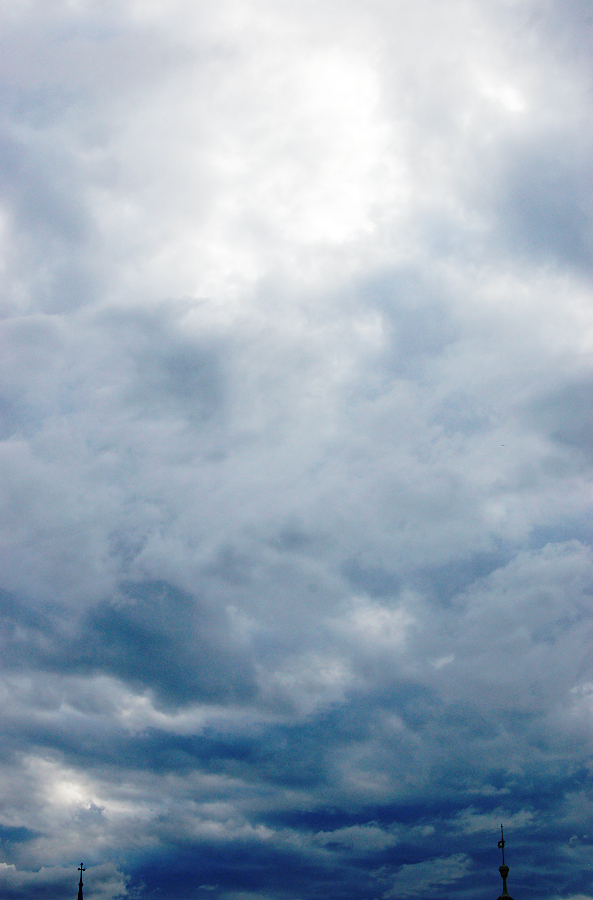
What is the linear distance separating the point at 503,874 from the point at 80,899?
92.7m

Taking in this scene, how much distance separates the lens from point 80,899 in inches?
5571

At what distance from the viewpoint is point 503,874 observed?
3647 inches

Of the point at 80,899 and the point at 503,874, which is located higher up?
the point at 503,874

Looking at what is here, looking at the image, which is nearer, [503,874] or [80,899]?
[503,874]
